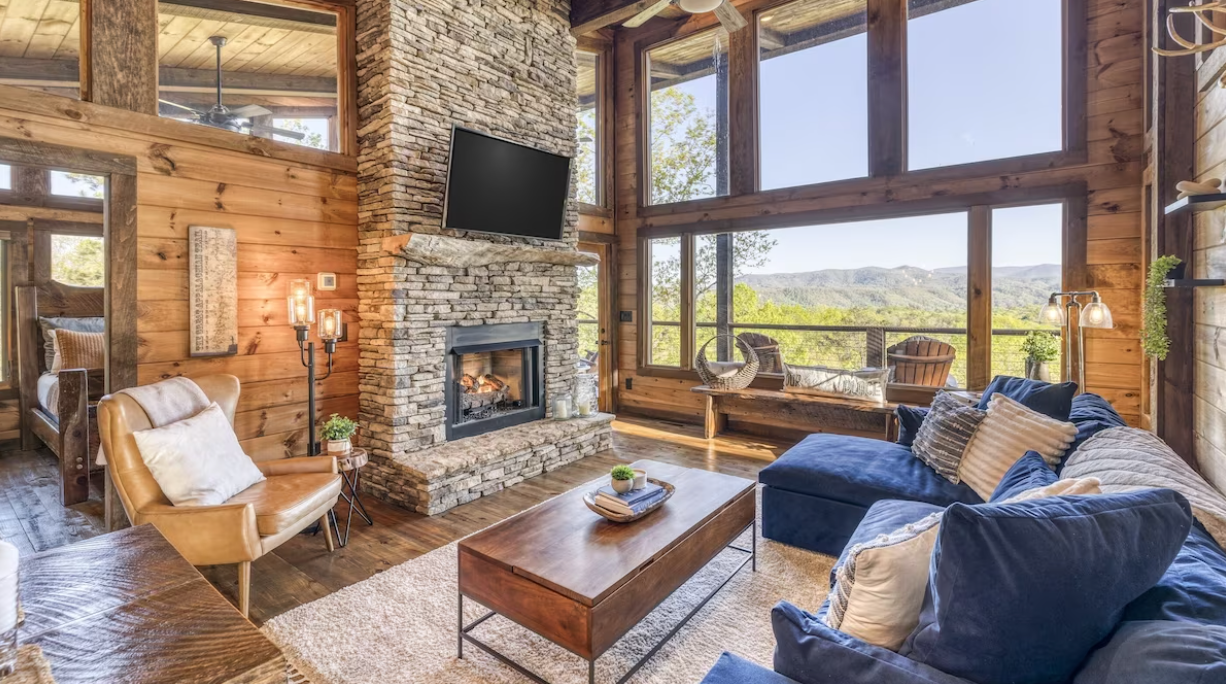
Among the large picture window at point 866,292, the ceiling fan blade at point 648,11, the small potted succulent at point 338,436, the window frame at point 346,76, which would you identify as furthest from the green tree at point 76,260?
the large picture window at point 866,292

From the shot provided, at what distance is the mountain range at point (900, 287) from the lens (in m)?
4.48

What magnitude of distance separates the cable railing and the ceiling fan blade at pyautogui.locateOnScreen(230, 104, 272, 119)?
4188mm

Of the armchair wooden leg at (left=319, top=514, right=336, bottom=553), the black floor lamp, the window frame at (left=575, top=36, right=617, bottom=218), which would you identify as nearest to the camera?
the armchair wooden leg at (left=319, top=514, right=336, bottom=553)

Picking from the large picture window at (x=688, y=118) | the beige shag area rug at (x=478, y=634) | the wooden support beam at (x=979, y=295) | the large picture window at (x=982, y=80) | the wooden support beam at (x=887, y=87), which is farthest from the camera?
the large picture window at (x=688, y=118)

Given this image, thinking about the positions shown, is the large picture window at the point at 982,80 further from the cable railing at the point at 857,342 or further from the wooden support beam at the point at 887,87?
the cable railing at the point at 857,342

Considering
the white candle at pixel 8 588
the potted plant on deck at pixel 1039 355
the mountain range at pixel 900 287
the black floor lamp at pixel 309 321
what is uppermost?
the mountain range at pixel 900 287

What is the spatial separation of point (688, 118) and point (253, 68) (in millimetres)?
4086

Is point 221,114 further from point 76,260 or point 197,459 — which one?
point 76,260

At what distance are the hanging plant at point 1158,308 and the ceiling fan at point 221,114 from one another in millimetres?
4946

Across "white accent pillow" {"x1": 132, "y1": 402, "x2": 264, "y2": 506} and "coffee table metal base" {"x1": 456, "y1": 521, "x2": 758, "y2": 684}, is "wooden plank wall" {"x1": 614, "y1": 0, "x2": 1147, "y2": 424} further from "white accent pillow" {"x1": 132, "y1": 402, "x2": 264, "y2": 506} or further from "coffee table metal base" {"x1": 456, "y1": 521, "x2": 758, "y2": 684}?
"white accent pillow" {"x1": 132, "y1": 402, "x2": 264, "y2": 506}

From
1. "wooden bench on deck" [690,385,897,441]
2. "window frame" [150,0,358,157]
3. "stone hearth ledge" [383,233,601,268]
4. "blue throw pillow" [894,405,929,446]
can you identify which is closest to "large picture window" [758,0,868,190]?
"wooden bench on deck" [690,385,897,441]

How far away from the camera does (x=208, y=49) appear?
3461mm

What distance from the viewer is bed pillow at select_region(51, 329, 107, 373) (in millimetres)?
4531

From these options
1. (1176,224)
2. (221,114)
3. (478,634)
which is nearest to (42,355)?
(221,114)
